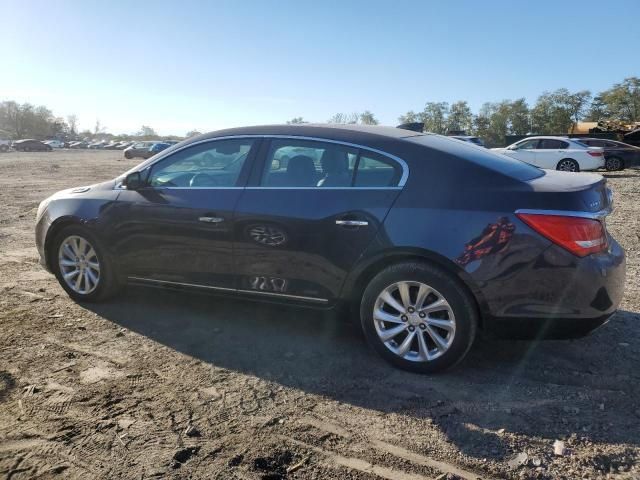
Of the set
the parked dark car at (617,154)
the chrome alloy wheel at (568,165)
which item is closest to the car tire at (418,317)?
the chrome alloy wheel at (568,165)

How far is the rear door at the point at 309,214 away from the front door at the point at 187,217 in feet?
0.52

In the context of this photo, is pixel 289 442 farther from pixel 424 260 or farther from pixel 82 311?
pixel 82 311

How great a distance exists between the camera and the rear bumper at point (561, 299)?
124 inches

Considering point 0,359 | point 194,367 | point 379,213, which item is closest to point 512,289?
point 379,213

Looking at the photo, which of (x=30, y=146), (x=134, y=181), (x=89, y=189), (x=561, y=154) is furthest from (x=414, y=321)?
(x=30, y=146)

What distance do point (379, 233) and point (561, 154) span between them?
18.9m

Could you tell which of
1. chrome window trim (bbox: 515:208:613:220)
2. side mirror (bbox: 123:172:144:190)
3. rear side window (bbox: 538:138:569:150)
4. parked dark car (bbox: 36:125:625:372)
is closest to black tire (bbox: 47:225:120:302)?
parked dark car (bbox: 36:125:625:372)

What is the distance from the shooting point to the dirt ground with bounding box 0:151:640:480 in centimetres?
262

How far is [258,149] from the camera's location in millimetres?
4215

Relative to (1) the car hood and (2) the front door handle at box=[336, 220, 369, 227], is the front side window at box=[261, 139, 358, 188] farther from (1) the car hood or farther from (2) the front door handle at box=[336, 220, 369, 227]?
(1) the car hood

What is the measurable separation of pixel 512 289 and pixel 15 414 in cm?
308

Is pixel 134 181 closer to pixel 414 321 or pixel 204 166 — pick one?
pixel 204 166

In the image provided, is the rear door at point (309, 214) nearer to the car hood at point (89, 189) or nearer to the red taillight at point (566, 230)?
the red taillight at point (566, 230)

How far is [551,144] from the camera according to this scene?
20.4m
